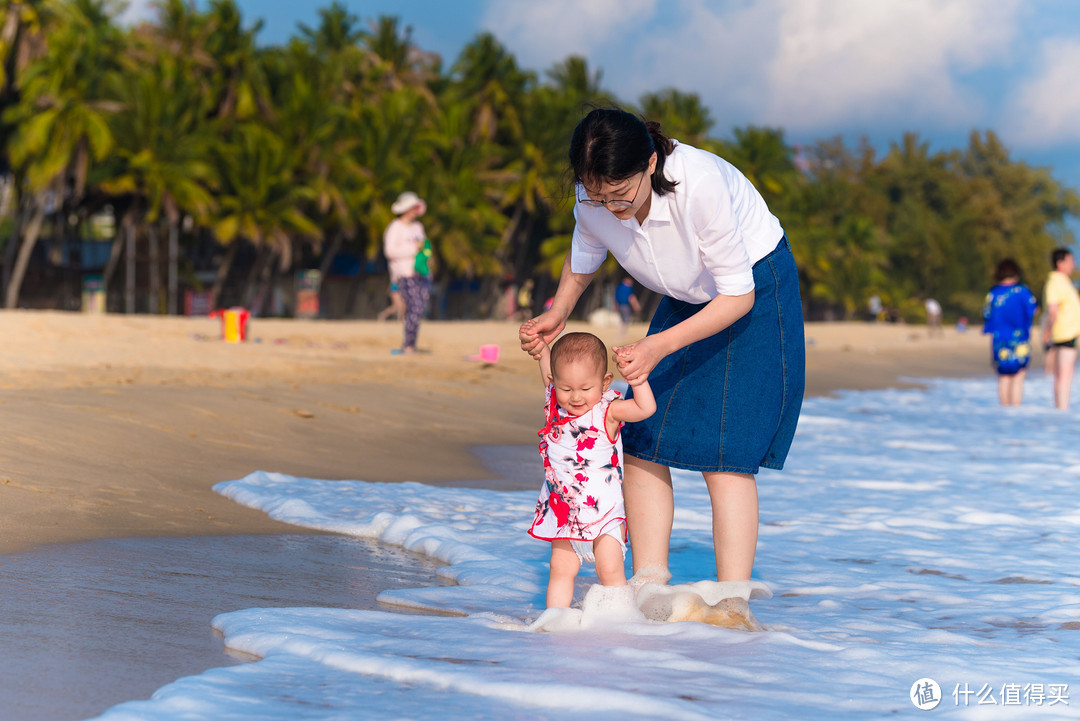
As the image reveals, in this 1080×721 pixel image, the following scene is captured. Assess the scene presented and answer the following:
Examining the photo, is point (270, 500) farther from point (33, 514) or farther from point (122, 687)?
point (122, 687)

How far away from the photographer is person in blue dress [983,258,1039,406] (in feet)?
34.4

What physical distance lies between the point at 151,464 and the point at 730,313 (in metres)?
3.41

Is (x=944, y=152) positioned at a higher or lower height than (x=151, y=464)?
higher

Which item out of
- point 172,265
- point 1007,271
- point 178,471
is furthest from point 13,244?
point 178,471

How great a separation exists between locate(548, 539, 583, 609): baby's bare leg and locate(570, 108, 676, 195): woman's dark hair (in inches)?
41.1

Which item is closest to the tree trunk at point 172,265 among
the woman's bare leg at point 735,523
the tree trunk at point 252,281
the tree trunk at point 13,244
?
the tree trunk at point 252,281

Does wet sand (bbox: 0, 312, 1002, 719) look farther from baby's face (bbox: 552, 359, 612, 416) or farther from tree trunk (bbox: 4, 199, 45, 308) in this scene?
tree trunk (bbox: 4, 199, 45, 308)

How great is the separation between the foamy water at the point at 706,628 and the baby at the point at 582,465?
21 cm

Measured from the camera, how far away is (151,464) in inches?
205

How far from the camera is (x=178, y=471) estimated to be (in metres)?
5.18

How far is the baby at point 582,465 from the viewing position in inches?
116

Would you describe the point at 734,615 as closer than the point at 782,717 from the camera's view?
No

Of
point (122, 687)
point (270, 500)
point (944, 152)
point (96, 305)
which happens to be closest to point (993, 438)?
point (270, 500)

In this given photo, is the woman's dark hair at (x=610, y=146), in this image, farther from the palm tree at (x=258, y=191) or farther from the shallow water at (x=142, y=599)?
the palm tree at (x=258, y=191)
